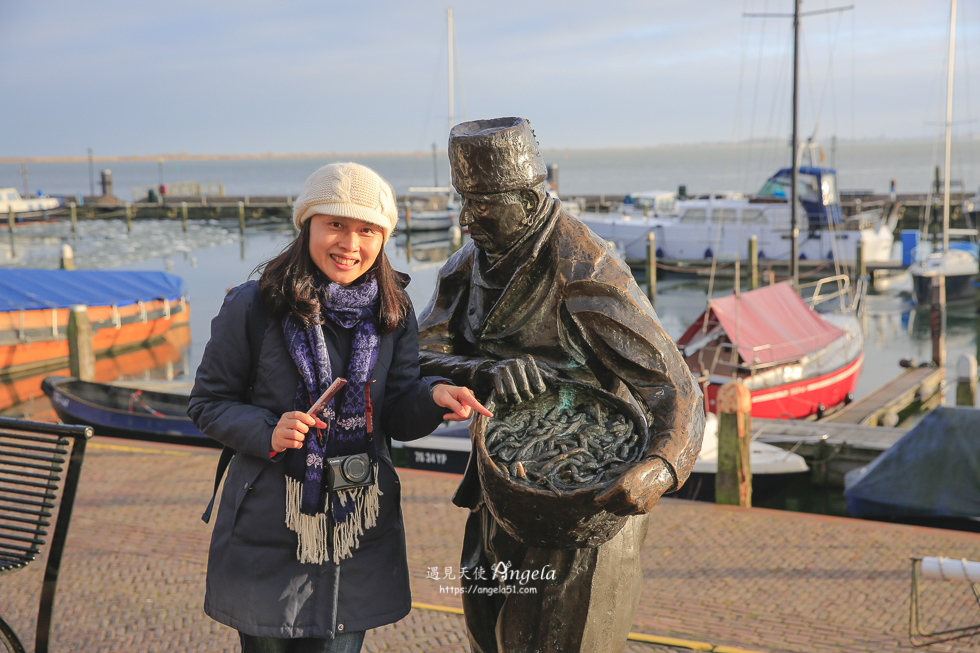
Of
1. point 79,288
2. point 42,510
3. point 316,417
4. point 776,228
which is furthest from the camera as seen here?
point 776,228

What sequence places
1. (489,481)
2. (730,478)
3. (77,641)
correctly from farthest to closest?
(730,478) → (77,641) → (489,481)

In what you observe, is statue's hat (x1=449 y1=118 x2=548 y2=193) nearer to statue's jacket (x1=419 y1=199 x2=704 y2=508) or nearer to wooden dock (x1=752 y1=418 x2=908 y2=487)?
statue's jacket (x1=419 y1=199 x2=704 y2=508)

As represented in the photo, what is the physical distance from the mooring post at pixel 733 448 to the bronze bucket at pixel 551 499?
536 centimetres

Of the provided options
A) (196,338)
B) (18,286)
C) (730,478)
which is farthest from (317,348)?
(196,338)

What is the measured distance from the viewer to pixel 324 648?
241cm

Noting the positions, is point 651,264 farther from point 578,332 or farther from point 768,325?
point 578,332

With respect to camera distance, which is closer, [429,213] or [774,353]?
[774,353]

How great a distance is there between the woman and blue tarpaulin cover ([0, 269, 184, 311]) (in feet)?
52.2

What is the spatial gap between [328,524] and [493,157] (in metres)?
1.04

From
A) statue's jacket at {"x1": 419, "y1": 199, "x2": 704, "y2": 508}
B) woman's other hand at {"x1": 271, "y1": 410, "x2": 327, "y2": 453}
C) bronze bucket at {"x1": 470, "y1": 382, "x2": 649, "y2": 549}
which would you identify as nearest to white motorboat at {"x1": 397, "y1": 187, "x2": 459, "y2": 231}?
statue's jacket at {"x1": 419, "y1": 199, "x2": 704, "y2": 508}

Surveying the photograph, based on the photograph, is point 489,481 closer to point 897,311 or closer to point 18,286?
point 18,286

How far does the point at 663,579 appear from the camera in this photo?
18.9 ft

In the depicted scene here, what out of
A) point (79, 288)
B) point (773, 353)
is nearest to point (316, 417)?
point (773, 353)

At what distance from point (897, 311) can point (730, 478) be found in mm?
19039
